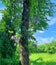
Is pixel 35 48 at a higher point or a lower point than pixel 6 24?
higher

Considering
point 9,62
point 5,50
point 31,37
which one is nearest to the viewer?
point 31,37

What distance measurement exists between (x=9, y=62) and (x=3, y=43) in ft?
10.3

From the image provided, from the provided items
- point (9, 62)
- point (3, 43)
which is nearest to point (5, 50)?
point (3, 43)

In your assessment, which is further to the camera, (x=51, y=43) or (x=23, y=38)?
(x=51, y=43)

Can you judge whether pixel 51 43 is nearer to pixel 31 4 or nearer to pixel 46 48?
pixel 46 48

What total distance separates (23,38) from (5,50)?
7617mm

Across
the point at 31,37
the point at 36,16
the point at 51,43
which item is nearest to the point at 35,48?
the point at 31,37

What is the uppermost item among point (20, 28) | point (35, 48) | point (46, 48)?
point (20, 28)

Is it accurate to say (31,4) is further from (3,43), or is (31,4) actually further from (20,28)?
(3,43)

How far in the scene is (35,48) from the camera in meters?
6.81

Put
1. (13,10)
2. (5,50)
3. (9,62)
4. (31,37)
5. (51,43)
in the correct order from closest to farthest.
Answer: (31,37)
(13,10)
(9,62)
(5,50)
(51,43)

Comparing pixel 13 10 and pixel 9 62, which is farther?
pixel 9 62

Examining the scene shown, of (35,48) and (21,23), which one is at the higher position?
(21,23)

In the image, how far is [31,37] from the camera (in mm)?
6695
